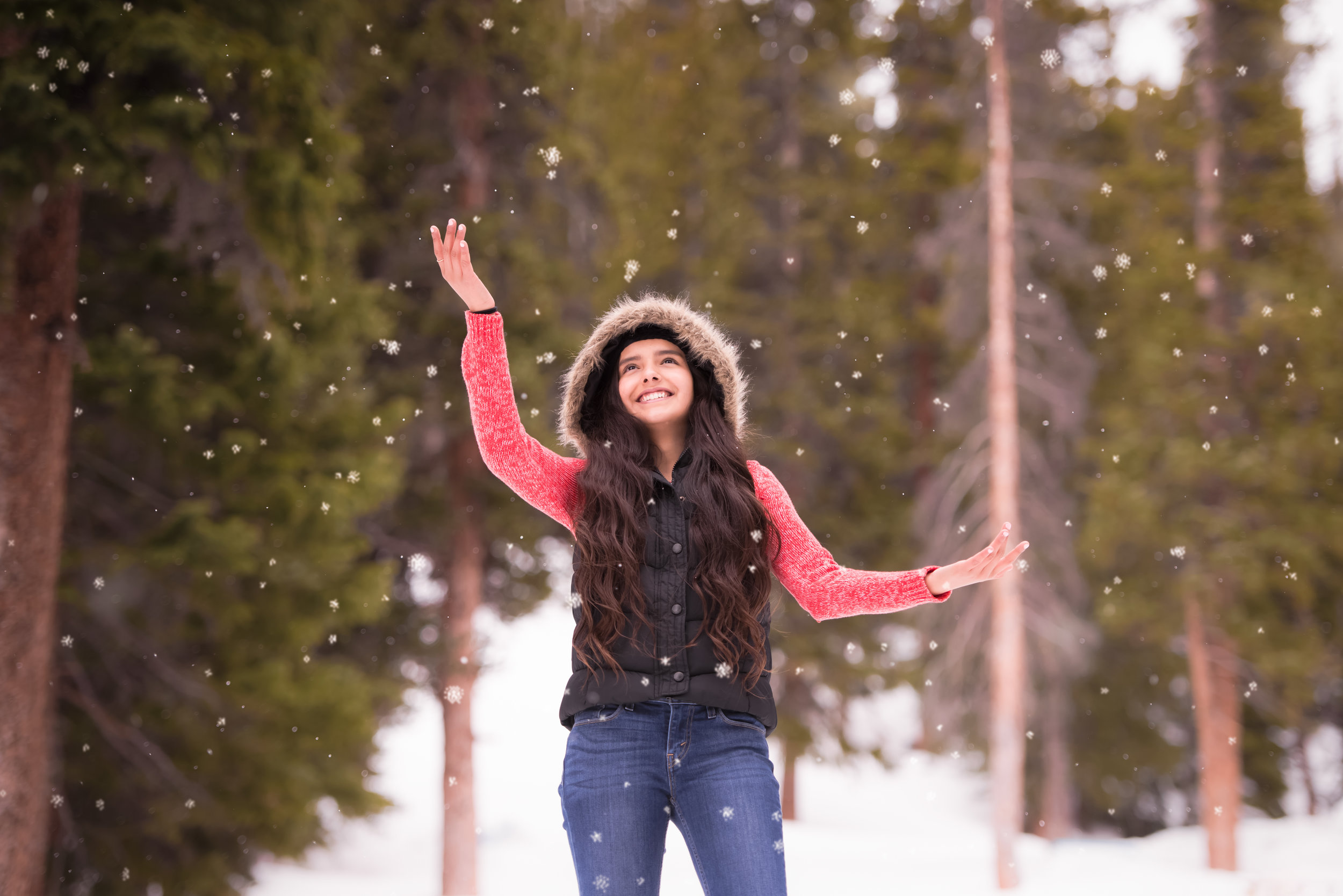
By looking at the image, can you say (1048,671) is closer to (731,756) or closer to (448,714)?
(448,714)

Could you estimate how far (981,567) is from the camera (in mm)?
2172

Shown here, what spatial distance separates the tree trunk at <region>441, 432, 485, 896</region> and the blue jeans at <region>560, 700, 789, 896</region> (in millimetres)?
7180

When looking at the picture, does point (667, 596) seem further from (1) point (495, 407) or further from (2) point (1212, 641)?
(2) point (1212, 641)

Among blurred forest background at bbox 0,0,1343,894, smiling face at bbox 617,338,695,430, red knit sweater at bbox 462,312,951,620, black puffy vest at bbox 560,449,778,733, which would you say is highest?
blurred forest background at bbox 0,0,1343,894

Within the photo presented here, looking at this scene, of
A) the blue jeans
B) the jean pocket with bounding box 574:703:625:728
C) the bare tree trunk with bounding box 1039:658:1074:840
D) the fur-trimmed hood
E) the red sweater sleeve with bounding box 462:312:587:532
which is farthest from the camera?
the bare tree trunk with bounding box 1039:658:1074:840

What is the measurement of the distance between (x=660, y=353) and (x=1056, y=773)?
13.4 metres

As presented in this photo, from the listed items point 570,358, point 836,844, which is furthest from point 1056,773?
point 570,358

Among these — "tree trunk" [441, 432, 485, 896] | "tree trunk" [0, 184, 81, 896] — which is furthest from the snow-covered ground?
"tree trunk" [0, 184, 81, 896]

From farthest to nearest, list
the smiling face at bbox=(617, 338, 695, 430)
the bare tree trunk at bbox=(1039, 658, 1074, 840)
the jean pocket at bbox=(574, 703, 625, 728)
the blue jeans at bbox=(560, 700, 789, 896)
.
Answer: the bare tree trunk at bbox=(1039, 658, 1074, 840) → the smiling face at bbox=(617, 338, 695, 430) → the jean pocket at bbox=(574, 703, 625, 728) → the blue jeans at bbox=(560, 700, 789, 896)

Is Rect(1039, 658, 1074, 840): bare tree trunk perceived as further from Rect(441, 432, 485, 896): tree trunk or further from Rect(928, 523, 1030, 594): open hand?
Rect(928, 523, 1030, 594): open hand

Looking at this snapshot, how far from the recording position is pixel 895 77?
12648mm

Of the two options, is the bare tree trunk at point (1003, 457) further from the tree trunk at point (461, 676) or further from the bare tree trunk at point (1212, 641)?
the tree trunk at point (461, 676)

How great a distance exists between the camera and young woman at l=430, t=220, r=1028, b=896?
7.04ft

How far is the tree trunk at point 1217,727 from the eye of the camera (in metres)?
10.5
